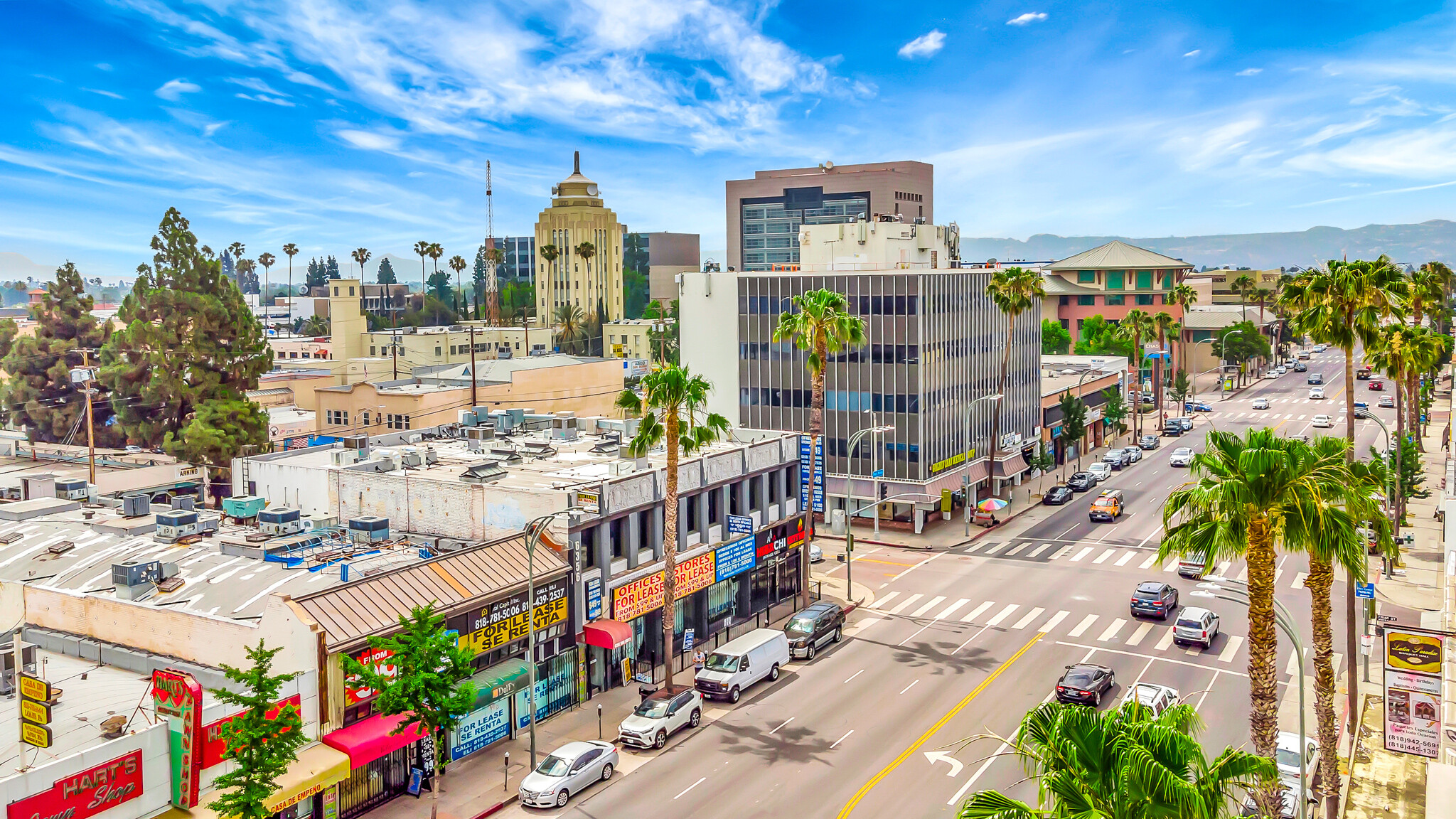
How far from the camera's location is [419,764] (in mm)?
33031

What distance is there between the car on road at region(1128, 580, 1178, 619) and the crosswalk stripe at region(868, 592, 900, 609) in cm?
1135

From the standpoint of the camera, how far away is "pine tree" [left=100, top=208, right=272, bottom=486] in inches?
2739

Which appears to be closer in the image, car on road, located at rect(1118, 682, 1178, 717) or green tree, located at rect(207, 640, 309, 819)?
green tree, located at rect(207, 640, 309, 819)

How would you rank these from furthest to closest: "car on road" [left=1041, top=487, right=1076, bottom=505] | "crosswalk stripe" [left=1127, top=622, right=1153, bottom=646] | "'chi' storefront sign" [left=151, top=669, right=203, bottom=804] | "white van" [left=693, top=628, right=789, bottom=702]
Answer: "car on road" [left=1041, top=487, right=1076, bottom=505]
"crosswalk stripe" [left=1127, top=622, right=1153, bottom=646]
"white van" [left=693, top=628, right=789, bottom=702]
"'chi' storefront sign" [left=151, top=669, right=203, bottom=804]

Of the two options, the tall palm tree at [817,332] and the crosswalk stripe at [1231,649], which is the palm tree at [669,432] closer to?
the tall palm tree at [817,332]

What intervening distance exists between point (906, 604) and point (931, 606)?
1.23 meters

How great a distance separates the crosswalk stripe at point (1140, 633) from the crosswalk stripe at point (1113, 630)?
67 centimetres

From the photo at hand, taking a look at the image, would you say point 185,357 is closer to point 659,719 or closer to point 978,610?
point 659,719

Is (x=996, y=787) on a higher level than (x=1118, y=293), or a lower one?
lower

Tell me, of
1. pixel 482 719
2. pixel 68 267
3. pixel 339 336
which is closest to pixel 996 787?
pixel 482 719

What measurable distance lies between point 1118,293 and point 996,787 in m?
140

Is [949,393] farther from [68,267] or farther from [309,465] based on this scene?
[68,267]

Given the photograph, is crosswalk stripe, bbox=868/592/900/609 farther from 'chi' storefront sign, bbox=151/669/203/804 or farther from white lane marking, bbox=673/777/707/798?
'chi' storefront sign, bbox=151/669/203/804

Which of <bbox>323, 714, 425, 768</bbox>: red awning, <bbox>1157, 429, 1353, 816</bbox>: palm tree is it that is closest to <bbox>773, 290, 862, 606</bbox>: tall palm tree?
<bbox>323, 714, 425, 768</bbox>: red awning
